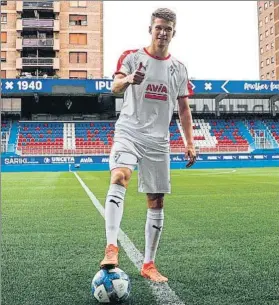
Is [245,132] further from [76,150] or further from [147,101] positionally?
[147,101]

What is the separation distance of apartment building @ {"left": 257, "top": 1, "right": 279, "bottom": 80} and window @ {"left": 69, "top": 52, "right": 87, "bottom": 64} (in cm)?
2768

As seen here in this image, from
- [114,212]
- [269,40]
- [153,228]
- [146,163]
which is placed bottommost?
[153,228]

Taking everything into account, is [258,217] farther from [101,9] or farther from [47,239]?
[101,9]

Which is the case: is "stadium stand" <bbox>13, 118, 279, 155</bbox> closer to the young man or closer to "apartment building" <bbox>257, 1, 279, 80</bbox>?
the young man

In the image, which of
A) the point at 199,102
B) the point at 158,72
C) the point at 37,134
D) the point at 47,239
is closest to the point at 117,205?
the point at 158,72

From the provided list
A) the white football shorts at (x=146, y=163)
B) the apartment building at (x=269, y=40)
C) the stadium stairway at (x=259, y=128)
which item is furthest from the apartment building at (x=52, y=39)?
the white football shorts at (x=146, y=163)

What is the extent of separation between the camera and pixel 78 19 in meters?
49.6

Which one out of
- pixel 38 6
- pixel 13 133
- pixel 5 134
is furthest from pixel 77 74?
pixel 5 134

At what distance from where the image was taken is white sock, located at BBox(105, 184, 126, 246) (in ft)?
11.5

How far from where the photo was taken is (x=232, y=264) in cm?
427

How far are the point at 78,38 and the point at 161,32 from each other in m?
47.2

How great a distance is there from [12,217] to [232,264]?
15.0ft

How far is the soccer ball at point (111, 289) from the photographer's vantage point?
322cm

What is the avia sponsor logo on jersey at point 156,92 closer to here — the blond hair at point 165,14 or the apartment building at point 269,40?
the blond hair at point 165,14
